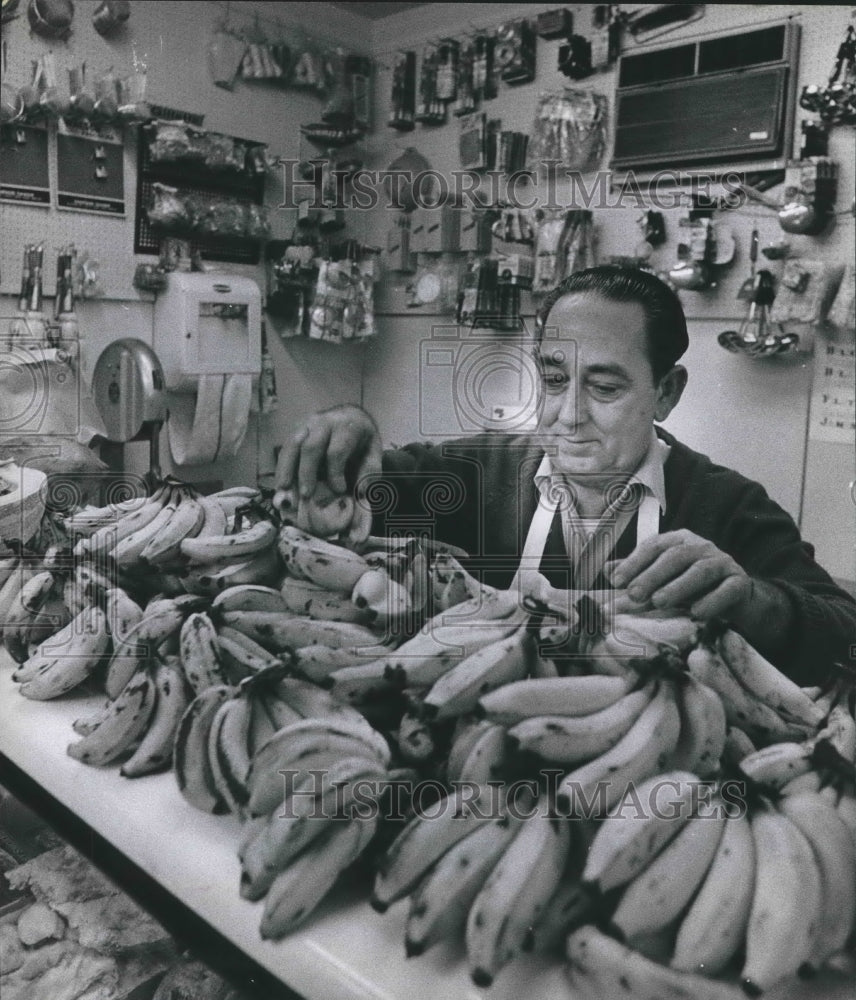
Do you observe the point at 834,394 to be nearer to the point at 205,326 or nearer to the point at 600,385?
the point at 600,385

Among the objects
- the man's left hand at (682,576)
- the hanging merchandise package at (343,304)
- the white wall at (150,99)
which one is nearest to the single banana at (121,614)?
the man's left hand at (682,576)

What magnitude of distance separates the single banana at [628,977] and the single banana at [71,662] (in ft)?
2.30

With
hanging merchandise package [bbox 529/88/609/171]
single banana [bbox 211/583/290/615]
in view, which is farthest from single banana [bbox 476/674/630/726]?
hanging merchandise package [bbox 529/88/609/171]

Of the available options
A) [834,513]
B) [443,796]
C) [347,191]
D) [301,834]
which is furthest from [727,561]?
[347,191]

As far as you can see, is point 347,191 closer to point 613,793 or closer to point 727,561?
point 727,561

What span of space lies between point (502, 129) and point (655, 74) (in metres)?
0.47

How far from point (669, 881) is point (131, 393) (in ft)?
6.50

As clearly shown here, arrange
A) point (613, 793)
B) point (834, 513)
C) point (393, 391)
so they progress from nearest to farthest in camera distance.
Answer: point (613, 793)
point (834, 513)
point (393, 391)

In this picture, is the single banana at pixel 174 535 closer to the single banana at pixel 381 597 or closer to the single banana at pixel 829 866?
the single banana at pixel 381 597

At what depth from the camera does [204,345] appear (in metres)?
2.40

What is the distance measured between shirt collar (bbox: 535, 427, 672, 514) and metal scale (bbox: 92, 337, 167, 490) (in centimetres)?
138

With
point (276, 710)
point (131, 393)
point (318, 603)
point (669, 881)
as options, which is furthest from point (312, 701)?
point (131, 393)

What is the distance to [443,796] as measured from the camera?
0.78m

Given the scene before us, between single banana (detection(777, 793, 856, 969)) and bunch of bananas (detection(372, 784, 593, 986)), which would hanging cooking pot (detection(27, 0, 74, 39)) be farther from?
single banana (detection(777, 793, 856, 969))
